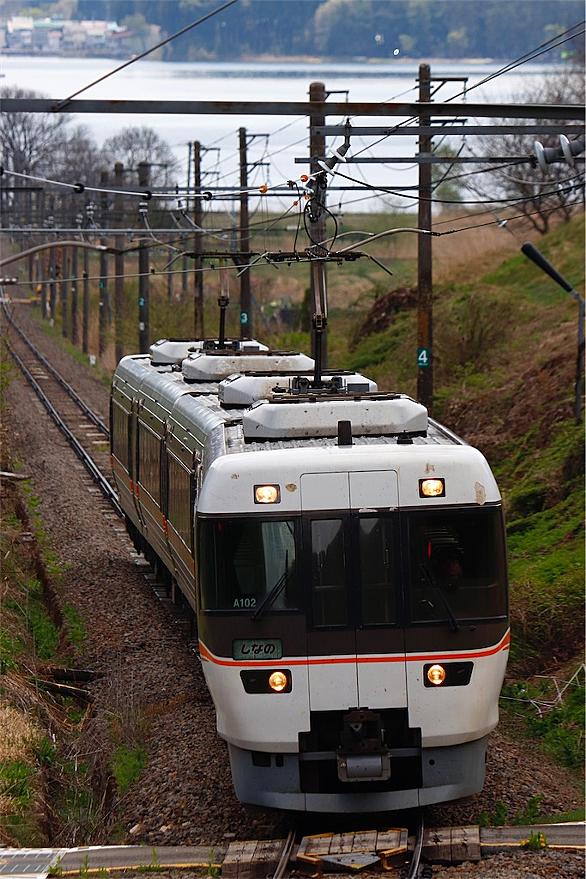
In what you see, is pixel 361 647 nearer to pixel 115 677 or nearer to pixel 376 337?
pixel 115 677

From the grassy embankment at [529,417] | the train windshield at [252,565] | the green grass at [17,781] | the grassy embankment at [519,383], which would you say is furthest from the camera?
the grassy embankment at [519,383]

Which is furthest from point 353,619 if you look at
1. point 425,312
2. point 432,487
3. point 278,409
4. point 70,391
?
point 70,391

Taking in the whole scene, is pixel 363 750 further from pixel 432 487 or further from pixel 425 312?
pixel 425 312

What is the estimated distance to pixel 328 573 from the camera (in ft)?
29.7

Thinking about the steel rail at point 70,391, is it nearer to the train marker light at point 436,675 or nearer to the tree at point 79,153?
the train marker light at point 436,675

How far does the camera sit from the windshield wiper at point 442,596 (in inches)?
354

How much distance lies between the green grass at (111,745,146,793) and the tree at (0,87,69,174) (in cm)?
8247

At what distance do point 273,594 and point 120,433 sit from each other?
10.3m

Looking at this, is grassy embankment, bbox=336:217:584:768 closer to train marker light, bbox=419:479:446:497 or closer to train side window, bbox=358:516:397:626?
train side window, bbox=358:516:397:626

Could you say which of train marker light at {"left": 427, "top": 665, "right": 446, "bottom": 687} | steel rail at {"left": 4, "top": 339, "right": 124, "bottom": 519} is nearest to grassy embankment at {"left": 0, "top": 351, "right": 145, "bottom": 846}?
train marker light at {"left": 427, "top": 665, "right": 446, "bottom": 687}

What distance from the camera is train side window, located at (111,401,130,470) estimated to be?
18.3 meters

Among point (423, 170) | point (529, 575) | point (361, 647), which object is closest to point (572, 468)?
point (529, 575)

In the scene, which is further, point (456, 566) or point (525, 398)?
point (525, 398)

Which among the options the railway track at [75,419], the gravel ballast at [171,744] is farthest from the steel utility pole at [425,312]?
the railway track at [75,419]
